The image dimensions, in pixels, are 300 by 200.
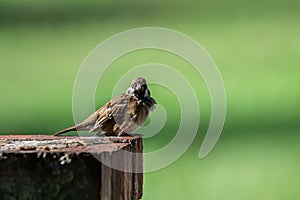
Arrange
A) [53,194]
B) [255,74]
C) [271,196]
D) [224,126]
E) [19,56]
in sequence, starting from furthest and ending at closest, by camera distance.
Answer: [19,56], [255,74], [224,126], [271,196], [53,194]

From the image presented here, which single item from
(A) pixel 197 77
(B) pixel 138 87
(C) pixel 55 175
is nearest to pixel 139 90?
(B) pixel 138 87

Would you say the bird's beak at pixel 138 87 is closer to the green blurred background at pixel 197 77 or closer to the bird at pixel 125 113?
the bird at pixel 125 113

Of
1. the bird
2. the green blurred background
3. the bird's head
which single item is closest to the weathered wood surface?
the bird

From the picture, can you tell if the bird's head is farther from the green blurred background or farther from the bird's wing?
the green blurred background

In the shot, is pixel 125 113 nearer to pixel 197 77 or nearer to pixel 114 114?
pixel 114 114

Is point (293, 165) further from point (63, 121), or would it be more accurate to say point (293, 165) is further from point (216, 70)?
point (63, 121)

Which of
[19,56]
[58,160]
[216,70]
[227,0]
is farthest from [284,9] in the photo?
[58,160]
